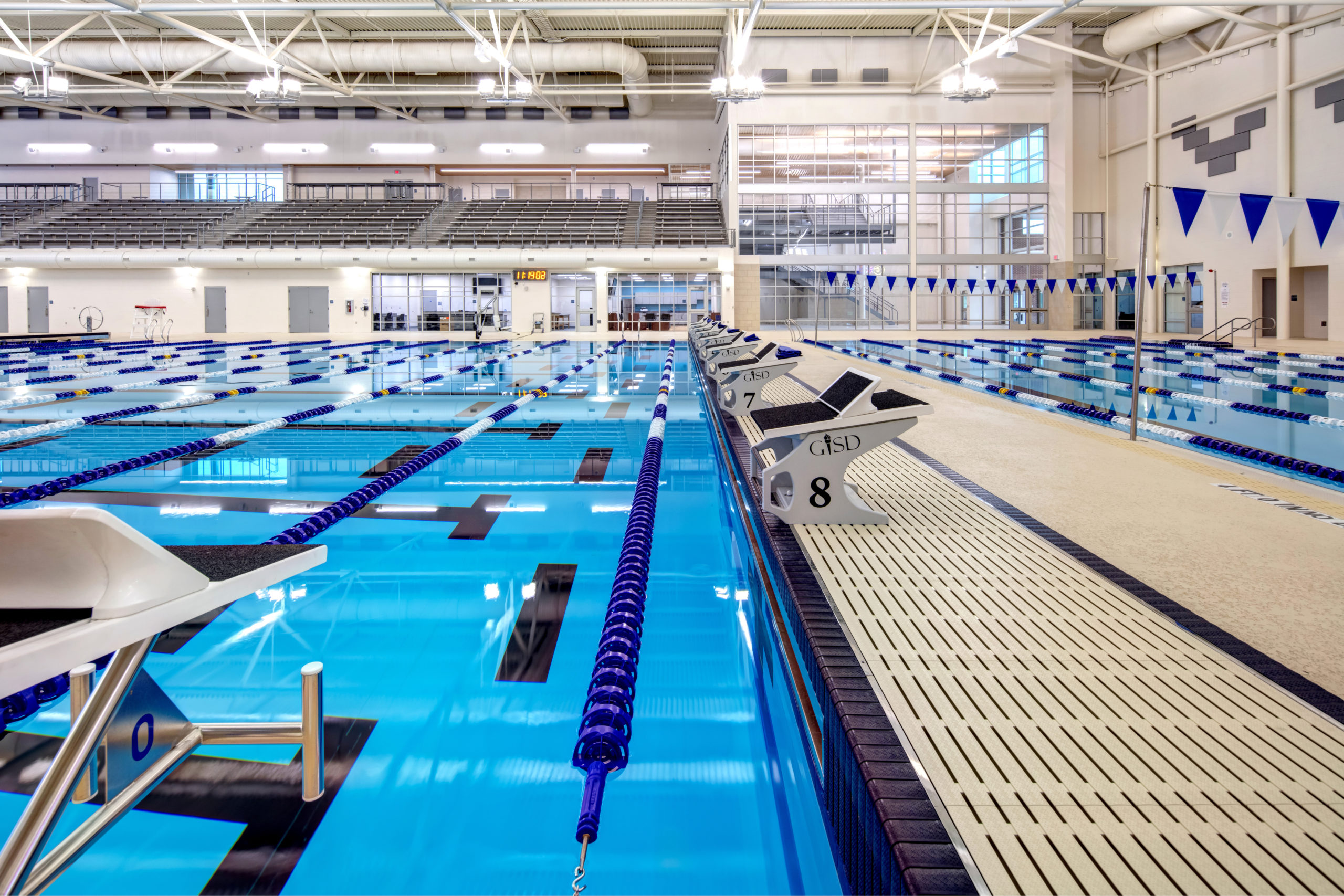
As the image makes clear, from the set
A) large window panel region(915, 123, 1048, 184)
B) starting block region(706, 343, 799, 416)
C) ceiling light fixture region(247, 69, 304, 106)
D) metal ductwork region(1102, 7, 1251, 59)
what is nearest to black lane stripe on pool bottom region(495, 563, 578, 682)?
starting block region(706, 343, 799, 416)

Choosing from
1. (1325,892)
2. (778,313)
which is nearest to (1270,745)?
(1325,892)

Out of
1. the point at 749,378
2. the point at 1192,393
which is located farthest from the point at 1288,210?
the point at 1192,393

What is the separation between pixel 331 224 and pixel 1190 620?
30.7 m

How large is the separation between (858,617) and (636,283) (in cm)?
2688

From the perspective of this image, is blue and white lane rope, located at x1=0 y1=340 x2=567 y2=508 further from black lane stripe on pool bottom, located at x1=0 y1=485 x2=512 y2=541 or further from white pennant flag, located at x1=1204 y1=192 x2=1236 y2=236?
white pennant flag, located at x1=1204 y1=192 x2=1236 y2=236

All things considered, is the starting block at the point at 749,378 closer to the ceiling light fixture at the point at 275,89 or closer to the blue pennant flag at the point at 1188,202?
the blue pennant flag at the point at 1188,202

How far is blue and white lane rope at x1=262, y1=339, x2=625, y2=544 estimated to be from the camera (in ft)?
13.6

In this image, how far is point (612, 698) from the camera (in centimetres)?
234

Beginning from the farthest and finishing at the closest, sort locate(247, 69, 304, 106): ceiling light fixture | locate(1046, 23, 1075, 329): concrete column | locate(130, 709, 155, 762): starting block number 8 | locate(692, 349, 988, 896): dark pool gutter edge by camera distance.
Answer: locate(1046, 23, 1075, 329): concrete column, locate(247, 69, 304, 106): ceiling light fixture, locate(130, 709, 155, 762): starting block number 8, locate(692, 349, 988, 896): dark pool gutter edge

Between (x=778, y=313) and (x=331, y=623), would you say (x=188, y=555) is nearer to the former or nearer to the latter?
(x=331, y=623)

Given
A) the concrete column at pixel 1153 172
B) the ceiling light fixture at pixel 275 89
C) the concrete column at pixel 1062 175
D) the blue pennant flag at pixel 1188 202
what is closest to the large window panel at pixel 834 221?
the concrete column at pixel 1062 175

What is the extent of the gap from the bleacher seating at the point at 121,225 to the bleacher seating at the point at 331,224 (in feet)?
4.30

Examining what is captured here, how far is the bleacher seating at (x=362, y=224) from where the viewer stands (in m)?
27.5

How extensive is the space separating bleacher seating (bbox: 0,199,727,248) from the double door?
1564 millimetres
